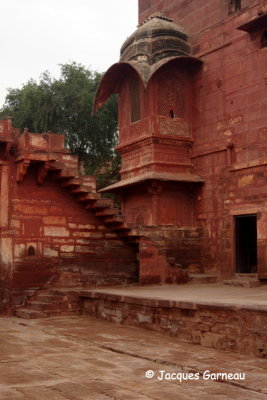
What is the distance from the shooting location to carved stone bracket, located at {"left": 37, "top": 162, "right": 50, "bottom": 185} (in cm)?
1212

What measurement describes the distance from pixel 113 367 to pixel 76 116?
66.9ft

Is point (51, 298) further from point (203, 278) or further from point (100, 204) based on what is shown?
point (203, 278)

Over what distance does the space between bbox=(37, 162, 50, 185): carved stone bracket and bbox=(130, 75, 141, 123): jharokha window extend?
484 cm

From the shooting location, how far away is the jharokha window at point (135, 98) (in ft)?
53.5

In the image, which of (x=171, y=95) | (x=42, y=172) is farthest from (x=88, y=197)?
(x=171, y=95)

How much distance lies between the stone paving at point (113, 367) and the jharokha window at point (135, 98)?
827 cm

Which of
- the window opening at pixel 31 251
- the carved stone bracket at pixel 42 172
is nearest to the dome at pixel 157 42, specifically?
the carved stone bracket at pixel 42 172

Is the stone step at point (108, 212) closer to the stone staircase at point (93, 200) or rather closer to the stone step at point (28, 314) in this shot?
the stone staircase at point (93, 200)

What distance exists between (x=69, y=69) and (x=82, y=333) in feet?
65.5

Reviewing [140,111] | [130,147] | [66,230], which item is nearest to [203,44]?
[140,111]

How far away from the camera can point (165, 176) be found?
48.9 feet

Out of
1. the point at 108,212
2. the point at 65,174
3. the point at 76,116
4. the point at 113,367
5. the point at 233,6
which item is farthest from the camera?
the point at 76,116

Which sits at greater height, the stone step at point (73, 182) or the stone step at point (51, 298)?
the stone step at point (73, 182)

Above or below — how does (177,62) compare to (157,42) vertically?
below
